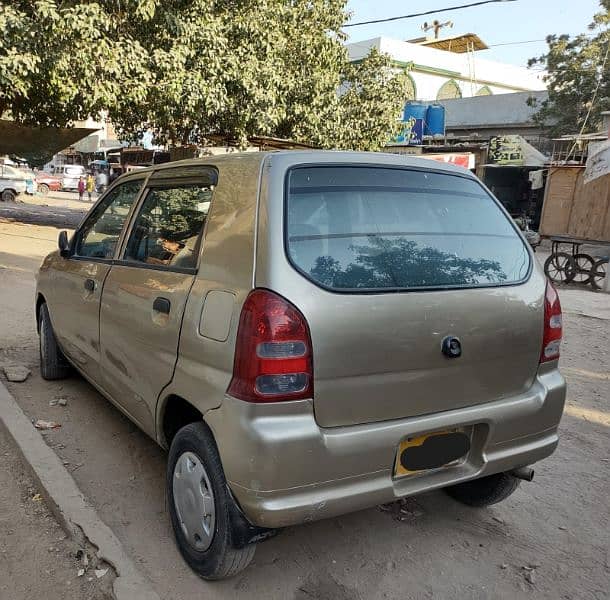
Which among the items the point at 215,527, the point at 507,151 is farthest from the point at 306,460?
the point at 507,151

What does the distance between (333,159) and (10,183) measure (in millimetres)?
30045

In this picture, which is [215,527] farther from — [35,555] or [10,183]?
[10,183]

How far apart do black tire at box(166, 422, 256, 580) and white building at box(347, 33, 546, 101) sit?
2174 cm

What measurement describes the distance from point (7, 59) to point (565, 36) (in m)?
21.1

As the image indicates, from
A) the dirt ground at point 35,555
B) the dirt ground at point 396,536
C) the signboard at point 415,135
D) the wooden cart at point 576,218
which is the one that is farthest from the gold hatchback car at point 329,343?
the signboard at point 415,135

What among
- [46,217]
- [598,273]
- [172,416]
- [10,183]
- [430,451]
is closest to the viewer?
[430,451]

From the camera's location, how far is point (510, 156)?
60.3 feet

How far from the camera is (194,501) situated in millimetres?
2318

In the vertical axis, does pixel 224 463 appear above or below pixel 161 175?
below

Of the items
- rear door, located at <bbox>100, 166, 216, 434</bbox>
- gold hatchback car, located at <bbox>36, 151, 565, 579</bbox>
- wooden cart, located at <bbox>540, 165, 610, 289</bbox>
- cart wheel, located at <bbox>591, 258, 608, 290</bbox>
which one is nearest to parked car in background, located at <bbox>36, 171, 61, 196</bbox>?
wooden cart, located at <bbox>540, 165, 610, 289</bbox>

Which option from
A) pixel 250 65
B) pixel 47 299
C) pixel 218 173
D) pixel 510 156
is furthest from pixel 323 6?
pixel 218 173

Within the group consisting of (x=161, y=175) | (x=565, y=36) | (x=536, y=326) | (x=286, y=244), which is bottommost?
(x=536, y=326)

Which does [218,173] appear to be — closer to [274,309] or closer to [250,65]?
[274,309]

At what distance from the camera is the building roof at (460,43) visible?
30828mm
